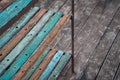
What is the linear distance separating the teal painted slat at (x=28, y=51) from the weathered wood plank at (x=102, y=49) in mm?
1005

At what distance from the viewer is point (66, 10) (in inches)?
176

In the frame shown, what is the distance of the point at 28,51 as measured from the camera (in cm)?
Result: 271

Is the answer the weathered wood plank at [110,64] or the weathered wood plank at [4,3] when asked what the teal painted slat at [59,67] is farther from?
the weathered wood plank at [4,3]

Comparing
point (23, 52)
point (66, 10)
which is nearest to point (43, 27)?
point (23, 52)

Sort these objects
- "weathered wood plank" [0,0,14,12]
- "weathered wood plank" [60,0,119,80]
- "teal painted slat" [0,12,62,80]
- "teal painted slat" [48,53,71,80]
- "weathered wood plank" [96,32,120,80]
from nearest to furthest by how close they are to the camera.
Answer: "weathered wood plank" [0,0,14,12] < "teal painted slat" [0,12,62,80] < "teal painted slat" [48,53,71,80] < "weathered wood plank" [96,32,120,80] < "weathered wood plank" [60,0,119,80]

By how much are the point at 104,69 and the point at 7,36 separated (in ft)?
4.85

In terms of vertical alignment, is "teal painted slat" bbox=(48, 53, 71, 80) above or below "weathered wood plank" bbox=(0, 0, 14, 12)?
below

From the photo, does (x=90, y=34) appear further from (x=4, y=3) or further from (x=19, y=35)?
(x=4, y=3)

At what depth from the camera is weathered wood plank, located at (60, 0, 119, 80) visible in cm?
357

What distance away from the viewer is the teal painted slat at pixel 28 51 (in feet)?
8.57

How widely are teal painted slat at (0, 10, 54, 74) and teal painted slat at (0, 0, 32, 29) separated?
2.06 ft

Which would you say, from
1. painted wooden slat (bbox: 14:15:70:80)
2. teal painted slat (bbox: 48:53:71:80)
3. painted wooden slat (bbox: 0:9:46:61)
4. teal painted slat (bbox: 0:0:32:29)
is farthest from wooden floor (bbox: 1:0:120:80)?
teal painted slat (bbox: 0:0:32:29)

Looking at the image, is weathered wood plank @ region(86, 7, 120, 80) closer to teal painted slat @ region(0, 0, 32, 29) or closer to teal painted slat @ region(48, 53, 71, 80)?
teal painted slat @ region(48, 53, 71, 80)

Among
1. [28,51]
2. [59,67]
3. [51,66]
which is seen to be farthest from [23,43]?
[59,67]
